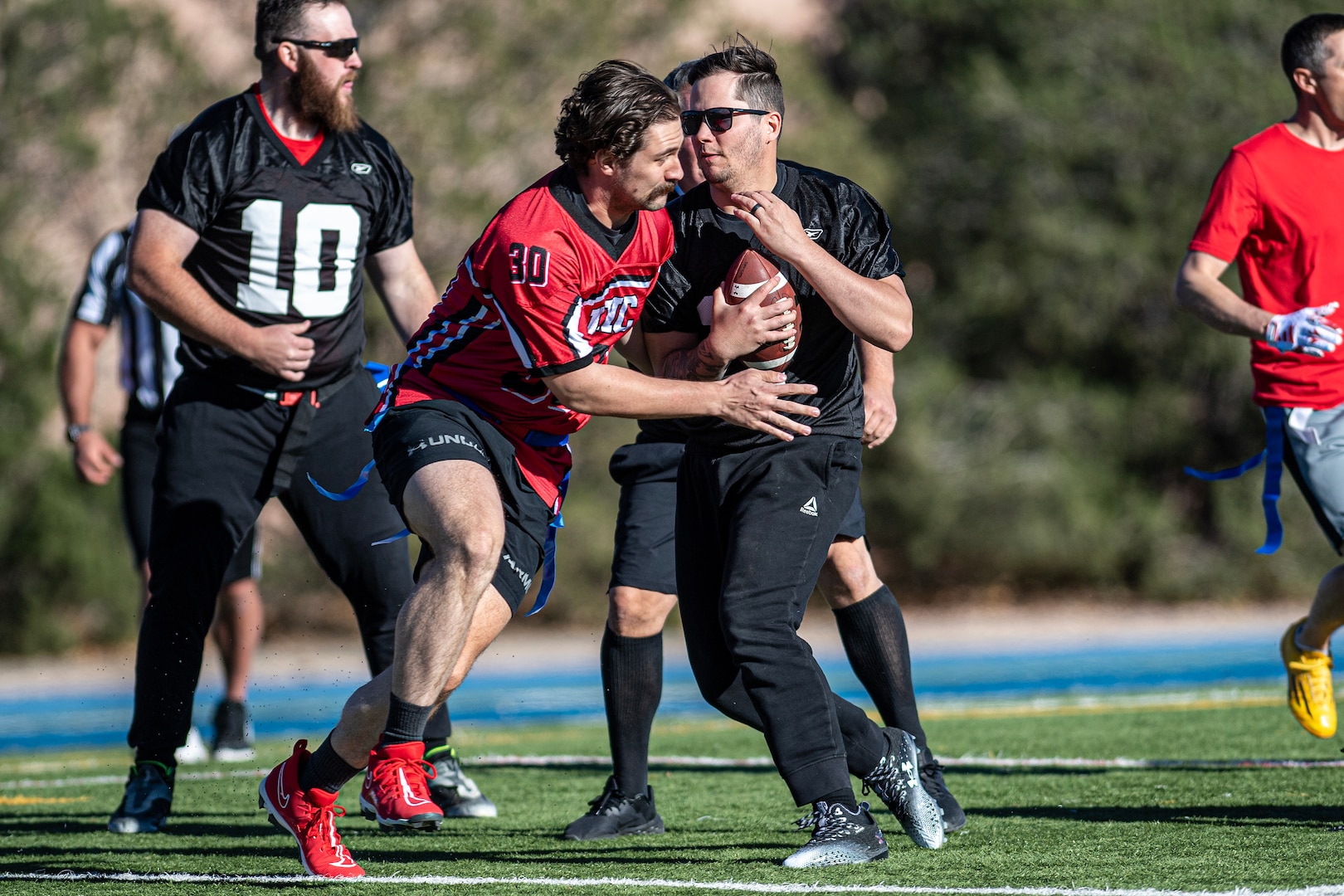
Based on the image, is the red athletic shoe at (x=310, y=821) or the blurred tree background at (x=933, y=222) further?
the blurred tree background at (x=933, y=222)

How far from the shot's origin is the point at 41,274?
48.2ft

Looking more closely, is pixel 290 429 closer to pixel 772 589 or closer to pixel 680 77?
pixel 680 77

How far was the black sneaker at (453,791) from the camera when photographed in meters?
4.98

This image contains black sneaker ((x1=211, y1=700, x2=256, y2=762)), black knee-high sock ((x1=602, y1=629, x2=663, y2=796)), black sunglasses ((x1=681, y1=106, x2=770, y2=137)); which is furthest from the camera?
black sneaker ((x1=211, y1=700, x2=256, y2=762))

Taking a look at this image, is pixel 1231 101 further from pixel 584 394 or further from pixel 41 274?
pixel 584 394

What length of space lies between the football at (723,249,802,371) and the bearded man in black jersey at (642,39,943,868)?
30 mm

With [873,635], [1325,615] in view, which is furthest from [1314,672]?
[873,635]

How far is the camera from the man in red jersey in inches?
145

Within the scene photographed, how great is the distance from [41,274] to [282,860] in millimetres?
11830

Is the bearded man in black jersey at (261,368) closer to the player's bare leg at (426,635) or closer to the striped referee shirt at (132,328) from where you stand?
the player's bare leg at (426,635)

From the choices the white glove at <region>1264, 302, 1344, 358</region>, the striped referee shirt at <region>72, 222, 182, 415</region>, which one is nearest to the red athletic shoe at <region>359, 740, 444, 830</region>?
the white glove at <region>1264, 302, 1344, 358</region>

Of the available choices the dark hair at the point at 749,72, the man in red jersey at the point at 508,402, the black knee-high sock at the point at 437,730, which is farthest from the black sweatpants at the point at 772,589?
the black knee-high sock at the point at 437,730

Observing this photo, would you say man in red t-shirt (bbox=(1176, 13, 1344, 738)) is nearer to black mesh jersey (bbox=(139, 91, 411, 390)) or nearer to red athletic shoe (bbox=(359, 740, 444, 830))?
black mesh jersey (bbox=(139, 91, 411, 390))

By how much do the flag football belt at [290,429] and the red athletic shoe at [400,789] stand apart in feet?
4.87
